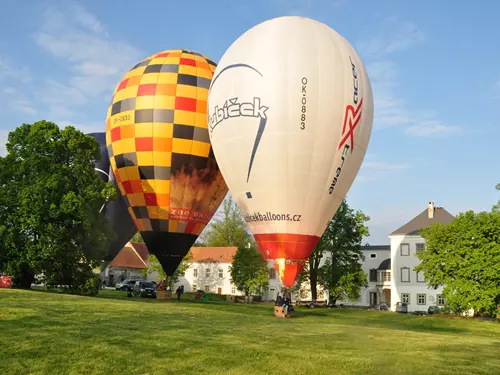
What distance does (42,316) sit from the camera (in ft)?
63.1

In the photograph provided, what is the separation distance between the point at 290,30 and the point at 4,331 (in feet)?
60.7

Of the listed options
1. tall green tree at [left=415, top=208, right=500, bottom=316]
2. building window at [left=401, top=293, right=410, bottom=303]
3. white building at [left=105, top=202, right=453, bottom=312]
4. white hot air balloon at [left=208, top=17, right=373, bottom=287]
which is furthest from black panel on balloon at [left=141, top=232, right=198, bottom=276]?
building window at [left=401, top=293, right=410, bottom=303]

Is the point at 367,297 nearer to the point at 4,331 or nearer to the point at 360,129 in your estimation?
the point at 360,129

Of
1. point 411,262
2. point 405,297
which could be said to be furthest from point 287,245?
point 405,297

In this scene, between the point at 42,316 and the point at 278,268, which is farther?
the point at 278,268

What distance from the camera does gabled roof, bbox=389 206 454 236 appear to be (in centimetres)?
7525

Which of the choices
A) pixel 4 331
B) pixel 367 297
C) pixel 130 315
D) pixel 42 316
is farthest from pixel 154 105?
pixel 367 297

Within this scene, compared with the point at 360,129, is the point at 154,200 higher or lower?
lower

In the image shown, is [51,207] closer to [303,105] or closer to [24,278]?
[24,278]

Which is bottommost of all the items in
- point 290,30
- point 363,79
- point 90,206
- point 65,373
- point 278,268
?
point 65,373

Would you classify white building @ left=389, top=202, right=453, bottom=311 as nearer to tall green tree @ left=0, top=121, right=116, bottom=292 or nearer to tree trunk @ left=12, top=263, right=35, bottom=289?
tall green tree @ left=0, top=121, right=116, bottom=292

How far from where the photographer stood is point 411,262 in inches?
2943

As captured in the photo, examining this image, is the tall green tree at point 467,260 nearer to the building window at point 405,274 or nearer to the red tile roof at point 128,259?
the building window at point 405,274

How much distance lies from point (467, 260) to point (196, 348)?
3665cm
